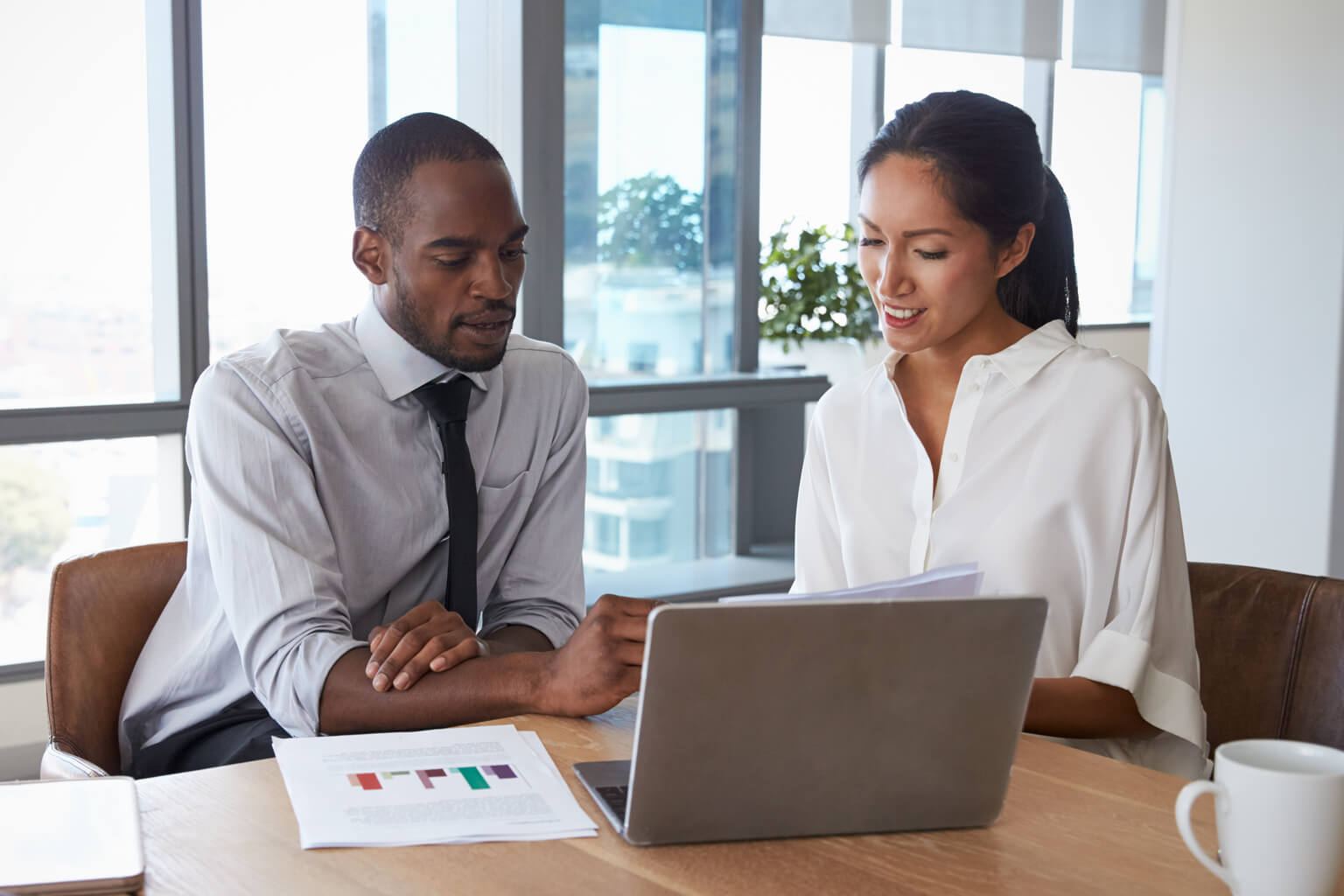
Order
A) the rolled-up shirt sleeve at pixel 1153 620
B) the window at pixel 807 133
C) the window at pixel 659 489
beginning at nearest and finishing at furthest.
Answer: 1. the rolled-up shirt sleeve at pixel 1153 620
2. the window at pixel 659 489
3. the window at pixel 807 133

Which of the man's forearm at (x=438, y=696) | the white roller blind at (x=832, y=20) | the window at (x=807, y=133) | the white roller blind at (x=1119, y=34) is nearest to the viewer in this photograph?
the man's forearm at (x=438, y=696)

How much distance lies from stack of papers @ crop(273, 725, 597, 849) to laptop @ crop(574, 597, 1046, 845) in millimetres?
78

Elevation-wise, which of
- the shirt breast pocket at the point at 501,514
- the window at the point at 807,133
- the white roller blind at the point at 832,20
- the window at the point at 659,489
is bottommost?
the window at the point at 659,489

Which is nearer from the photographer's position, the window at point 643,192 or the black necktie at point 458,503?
the black necktie at point 458,503

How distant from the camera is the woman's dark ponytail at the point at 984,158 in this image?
5.34 ft

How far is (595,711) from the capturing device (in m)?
1.29

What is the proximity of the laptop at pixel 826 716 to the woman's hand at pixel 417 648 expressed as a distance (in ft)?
1.51

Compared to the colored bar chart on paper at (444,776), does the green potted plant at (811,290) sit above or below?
above

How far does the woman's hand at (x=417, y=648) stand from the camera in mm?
1405

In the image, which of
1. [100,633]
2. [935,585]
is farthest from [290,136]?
[935,585]

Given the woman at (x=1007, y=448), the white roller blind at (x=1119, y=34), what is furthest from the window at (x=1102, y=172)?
the woman at (x=1007, y=448)

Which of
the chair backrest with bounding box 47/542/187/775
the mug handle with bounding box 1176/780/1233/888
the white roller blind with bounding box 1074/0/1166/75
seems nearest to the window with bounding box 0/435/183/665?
the chair backrest with bounding box 47/542/187/775

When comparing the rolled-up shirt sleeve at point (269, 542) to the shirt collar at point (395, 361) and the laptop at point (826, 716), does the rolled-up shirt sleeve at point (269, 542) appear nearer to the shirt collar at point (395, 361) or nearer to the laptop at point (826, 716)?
the shirt collar at point (395, 361)

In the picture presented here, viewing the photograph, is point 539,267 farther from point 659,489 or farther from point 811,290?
point 811,290
